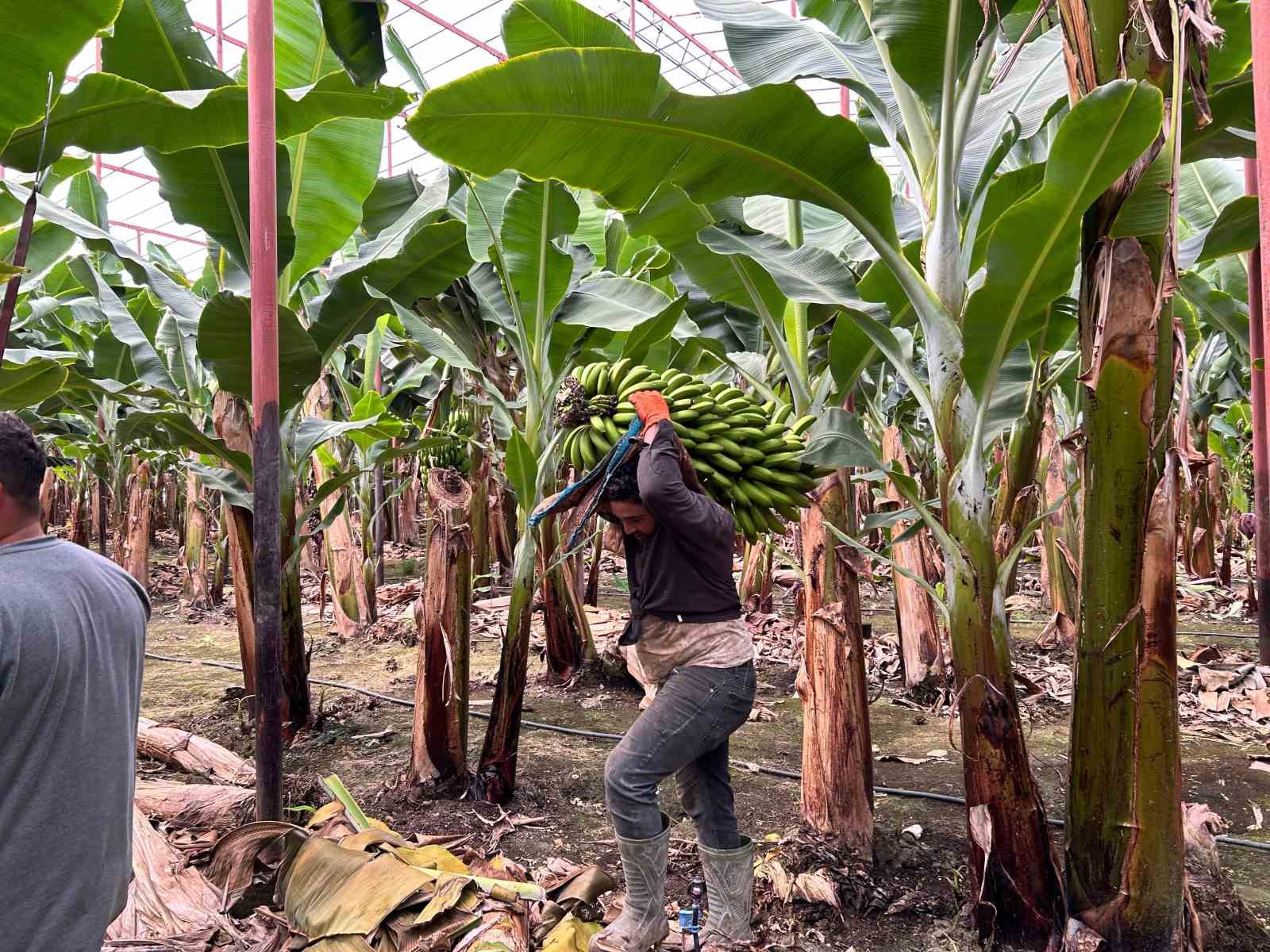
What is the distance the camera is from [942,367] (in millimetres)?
2457

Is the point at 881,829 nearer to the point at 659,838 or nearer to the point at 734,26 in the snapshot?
the point at 659,838

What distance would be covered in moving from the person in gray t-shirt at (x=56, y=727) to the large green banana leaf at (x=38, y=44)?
151 cm

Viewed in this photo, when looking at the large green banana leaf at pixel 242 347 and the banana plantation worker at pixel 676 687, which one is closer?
the banana plantation worker at pixel 676 687

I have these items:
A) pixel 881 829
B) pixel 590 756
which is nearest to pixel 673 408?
pixel 881 829

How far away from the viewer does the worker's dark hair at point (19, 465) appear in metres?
1.71

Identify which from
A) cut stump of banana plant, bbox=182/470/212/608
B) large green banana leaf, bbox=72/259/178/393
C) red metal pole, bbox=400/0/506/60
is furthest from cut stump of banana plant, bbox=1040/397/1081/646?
red metal pole, bbox=400/0/506/60

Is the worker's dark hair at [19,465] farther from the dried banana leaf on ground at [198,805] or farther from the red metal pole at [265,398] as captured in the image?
the dried banana leaf on ground at [198,805]

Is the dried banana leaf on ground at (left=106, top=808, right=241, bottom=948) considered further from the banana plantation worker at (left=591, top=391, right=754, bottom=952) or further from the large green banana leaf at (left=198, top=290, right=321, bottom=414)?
the large green banana leaf at (left=198, top=290, right=321, bottom=414)

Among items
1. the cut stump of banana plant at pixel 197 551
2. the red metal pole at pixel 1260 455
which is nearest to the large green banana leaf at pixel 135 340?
the cut stump of banana plant at pixel 197 551

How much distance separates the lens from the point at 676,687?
99.7 inches

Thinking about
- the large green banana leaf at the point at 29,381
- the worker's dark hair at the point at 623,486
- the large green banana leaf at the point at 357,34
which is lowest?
the worker's dark hair at the point at 623,486

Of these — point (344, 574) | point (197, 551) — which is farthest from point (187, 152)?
point (197, 551)

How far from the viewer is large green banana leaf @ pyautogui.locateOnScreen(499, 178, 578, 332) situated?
378cm

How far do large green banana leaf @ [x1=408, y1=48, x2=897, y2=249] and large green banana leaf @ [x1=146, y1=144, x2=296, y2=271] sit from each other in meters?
1.59
